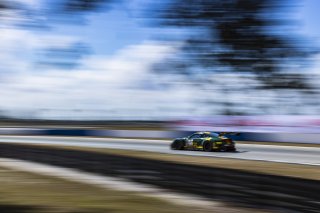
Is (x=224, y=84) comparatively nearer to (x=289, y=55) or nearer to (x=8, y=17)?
(x=289, y=55)

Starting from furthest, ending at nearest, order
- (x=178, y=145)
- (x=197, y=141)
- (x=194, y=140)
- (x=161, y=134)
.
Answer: (x=161, y=134)
(x=178, y=145)
(x=194, y=140)
(x=197, y=141)

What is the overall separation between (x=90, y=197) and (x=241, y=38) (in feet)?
15.6

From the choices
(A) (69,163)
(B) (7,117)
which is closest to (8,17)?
(B) (7,117)

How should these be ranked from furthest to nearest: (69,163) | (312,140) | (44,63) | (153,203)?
(312,140) → (69,163) → (153,203) → (44,63)

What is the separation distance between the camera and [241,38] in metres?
2.35

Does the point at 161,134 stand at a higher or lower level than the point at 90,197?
lower

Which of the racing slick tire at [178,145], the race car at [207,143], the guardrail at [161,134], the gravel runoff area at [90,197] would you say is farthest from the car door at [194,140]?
the gravel runoff area at [90,197]

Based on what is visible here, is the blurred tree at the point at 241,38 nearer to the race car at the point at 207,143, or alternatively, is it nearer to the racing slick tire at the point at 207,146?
the race car at the point at 207,143

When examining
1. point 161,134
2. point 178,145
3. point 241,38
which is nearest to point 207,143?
point 178,145

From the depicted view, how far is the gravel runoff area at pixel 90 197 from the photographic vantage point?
5727 mm

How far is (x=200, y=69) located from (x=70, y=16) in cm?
73

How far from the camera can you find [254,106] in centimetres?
231

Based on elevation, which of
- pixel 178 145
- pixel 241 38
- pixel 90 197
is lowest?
pixel 178 145

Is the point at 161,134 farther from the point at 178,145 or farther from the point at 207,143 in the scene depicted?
the point at 207,143
